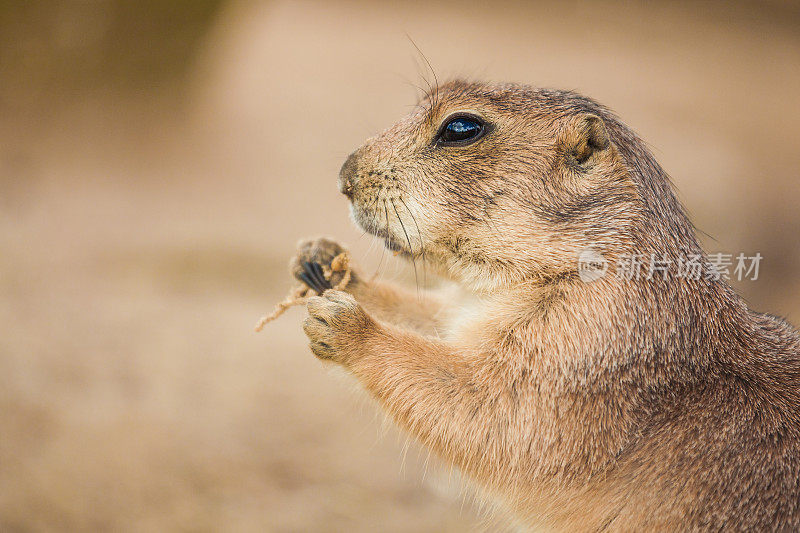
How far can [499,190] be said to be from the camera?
3303 mm

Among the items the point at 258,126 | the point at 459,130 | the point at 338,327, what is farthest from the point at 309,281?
the point at 258,126

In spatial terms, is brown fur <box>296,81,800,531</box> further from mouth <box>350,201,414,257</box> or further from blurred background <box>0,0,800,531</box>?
blurred background <box>0,0,800,531</box>

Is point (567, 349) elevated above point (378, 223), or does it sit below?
below

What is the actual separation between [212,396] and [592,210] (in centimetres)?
503

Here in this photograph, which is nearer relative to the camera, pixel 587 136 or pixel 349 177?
pixel 587 136

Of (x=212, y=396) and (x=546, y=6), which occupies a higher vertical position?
(x=546, y=6)

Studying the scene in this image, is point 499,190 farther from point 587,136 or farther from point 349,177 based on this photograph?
point 349,177

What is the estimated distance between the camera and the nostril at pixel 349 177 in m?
3.47

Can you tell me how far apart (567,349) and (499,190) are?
31.9 inches

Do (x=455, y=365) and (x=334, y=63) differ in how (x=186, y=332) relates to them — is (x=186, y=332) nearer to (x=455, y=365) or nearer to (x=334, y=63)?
(x=334, y=63)

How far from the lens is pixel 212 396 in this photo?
7117 millimetres

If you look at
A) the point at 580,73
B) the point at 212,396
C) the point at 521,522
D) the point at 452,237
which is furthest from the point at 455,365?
the point at 580,73

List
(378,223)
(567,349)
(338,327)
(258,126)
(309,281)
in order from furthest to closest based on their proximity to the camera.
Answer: (258,126) < (309,281) < (378,223) < (338,327) < (567,349)

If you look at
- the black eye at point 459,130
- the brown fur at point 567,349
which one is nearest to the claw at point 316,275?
the brown fur at point 567,349
